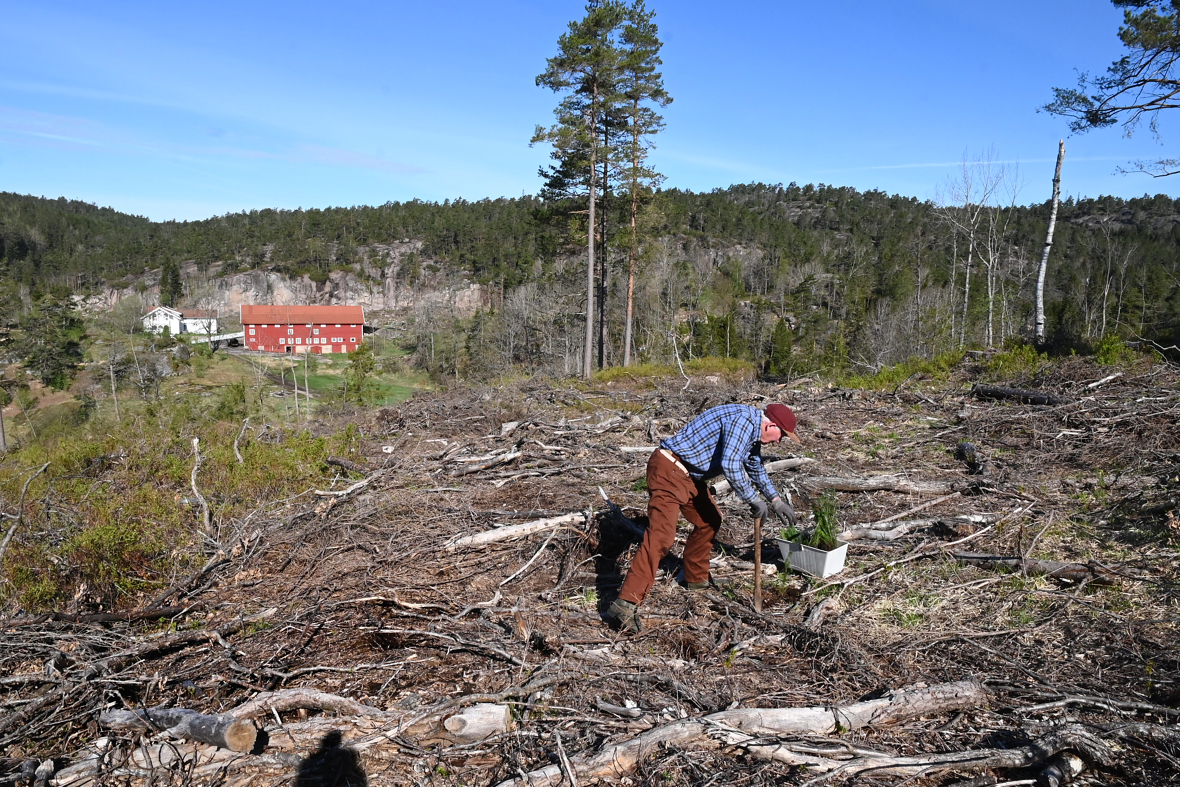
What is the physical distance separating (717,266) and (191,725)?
234 ft

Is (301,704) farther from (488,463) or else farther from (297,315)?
(297,315)

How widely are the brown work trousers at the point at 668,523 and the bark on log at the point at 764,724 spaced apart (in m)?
1.18

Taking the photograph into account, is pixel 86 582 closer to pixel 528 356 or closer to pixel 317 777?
pixel 317 777

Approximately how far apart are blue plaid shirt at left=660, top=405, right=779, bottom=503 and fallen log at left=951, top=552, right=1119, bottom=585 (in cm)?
186

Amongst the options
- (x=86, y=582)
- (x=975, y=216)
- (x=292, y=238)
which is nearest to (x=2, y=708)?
(x=86, y=582)

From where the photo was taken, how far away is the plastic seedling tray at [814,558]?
4699mm

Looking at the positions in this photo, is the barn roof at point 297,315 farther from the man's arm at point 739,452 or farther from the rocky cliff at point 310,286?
the man's arm at point 739,452

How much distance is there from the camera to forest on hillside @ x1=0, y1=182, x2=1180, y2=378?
29297mm

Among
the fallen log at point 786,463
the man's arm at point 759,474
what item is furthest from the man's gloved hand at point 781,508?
the fallen log at point 786,463

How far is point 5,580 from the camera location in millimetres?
4648

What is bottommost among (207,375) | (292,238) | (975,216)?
(207,375)

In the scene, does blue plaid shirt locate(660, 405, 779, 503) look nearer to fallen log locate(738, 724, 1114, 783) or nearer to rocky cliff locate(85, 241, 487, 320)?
fallen log locate(738, 724, 1114, 783)

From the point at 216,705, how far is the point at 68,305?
5135 centimetres

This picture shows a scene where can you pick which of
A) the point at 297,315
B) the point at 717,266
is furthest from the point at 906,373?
the point at 297,315
